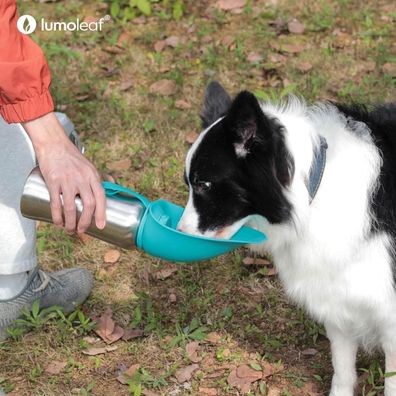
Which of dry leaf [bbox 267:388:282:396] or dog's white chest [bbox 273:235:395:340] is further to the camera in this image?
dry leaf [bbox 267:388:282:396]

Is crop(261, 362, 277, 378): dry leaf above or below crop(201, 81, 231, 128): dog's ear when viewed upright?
below

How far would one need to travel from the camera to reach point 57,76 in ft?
17.1

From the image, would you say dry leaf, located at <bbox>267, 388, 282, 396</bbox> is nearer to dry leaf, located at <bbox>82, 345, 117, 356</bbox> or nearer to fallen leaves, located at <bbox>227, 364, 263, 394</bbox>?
fallen leaves, located at <bbox>227, 364, 263, 394</bbox>

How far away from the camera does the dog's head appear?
2322 millimetres

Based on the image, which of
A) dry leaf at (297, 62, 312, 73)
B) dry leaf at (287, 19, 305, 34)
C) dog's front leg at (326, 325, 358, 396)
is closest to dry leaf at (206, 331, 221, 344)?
dog's front leg at (326, 325, 358, 396)

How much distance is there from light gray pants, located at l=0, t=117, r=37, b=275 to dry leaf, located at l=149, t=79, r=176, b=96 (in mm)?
1983

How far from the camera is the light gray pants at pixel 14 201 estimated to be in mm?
3006

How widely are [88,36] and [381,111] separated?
3.42m

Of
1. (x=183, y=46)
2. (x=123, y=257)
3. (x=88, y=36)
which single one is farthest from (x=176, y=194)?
(x=88, y=36)

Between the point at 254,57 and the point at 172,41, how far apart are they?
26.5 inches

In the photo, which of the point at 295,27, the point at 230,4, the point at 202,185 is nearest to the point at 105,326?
the point at 202,185

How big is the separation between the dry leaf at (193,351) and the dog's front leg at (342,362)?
0.63m

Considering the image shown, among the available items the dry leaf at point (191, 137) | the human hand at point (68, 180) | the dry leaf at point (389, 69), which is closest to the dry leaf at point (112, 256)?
the dry leaf at point (191, 137)

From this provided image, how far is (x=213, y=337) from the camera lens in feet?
11.0
